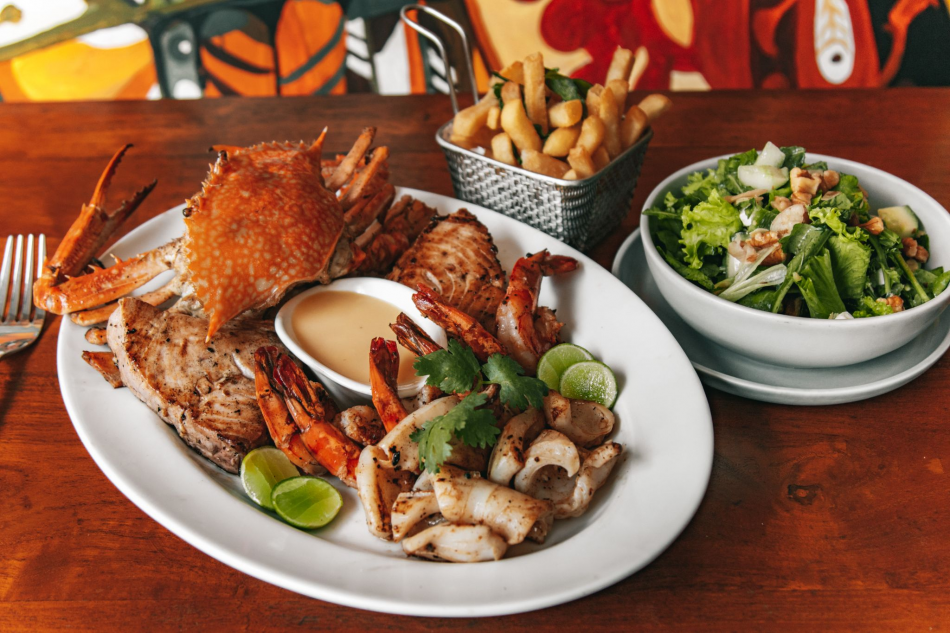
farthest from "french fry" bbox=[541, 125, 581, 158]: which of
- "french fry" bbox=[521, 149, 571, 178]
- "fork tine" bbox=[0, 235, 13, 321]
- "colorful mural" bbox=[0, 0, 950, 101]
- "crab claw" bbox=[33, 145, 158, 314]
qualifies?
"colorful mural" bbox=[0, 0, 950, 101]

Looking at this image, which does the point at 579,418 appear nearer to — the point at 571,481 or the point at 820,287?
the point at 571,481

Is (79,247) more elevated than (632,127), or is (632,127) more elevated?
(632,127)

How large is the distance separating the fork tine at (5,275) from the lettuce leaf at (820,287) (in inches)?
103

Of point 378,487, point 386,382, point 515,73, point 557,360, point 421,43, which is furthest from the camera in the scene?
point 421,43

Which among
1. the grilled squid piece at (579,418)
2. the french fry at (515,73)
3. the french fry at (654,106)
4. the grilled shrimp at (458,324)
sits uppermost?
the french fry at (515,73)

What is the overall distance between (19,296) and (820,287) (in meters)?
2.65

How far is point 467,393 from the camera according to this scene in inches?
68.6

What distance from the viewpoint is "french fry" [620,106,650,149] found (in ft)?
8.07

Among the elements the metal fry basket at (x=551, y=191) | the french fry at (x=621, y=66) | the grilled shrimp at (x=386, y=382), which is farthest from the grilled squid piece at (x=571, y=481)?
the french fry at (x=621, y=66)

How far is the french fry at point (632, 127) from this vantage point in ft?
8.07

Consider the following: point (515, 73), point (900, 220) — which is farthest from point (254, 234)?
point (900, 220)

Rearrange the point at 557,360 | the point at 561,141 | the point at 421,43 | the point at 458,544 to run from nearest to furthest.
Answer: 1. the point at 458,544
2. the point at 557,360
3. the point at 561,141
4. the point at 421,43

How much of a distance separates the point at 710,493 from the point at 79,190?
297 cm

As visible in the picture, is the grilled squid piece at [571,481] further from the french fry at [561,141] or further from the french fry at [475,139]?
the french fry at [475,139]
